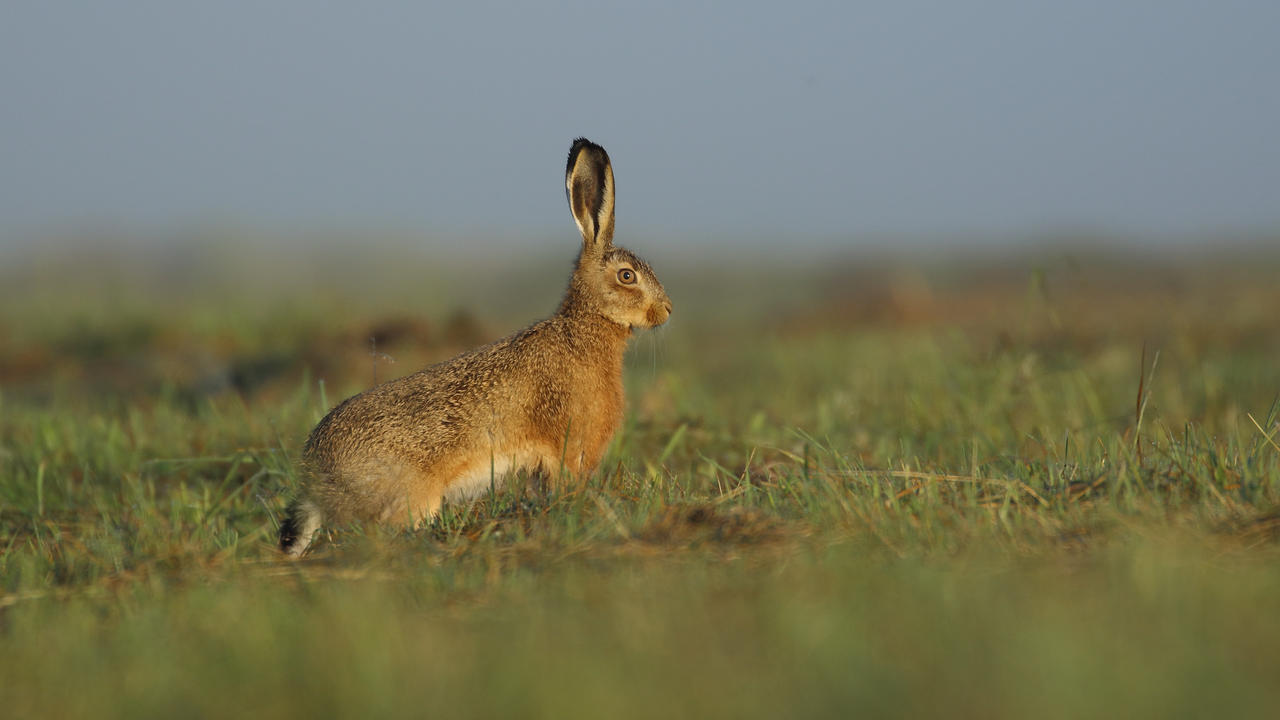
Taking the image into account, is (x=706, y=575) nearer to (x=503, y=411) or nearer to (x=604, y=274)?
(x=503, y=411)

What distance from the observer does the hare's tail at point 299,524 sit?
15.5 feet

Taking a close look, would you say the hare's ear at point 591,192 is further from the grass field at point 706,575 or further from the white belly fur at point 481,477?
the white belly fur at point 481,477

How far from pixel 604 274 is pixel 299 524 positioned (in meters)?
2.12

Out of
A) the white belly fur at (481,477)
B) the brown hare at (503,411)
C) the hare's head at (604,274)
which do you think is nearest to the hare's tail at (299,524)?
the brown hare at (503,411)

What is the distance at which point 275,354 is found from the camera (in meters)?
10.6

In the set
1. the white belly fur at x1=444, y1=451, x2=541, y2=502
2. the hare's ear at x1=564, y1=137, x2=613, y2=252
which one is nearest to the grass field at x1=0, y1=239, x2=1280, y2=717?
the white belly fur at x1=444, y1=451, x2=541, y2=502

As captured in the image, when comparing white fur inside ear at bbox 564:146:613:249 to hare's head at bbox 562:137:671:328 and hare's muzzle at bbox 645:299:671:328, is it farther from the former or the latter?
hare's muzzle at bbox 645:299:671:328

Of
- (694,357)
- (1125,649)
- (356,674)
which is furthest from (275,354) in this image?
(1125,649)

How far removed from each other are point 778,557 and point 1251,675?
1449mm

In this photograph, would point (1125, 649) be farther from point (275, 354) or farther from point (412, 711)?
point (275, 354)

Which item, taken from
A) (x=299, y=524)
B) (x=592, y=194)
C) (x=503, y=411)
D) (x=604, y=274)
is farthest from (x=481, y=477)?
(x=592, y=194)

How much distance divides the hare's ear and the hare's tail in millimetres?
2116

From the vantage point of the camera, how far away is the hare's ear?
19.1 ft

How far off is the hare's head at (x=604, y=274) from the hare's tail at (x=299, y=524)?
183 cm
